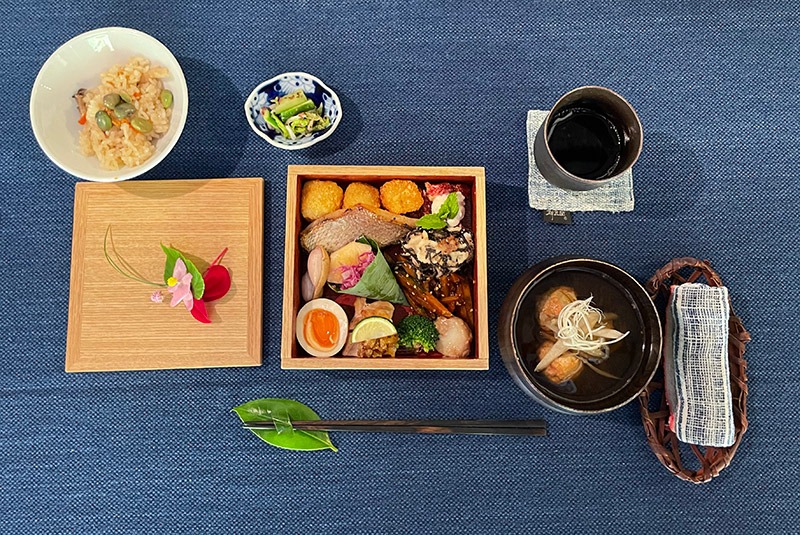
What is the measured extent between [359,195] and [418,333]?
1.24 ft

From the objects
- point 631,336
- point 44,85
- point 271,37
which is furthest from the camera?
point 271,37

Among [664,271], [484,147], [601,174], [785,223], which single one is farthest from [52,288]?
[785,223]

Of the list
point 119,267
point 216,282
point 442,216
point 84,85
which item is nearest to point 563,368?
point 442,216

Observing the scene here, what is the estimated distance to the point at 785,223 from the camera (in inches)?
61.9

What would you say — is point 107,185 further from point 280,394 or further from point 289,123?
point 280,394

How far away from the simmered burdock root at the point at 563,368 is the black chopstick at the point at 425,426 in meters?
0.23

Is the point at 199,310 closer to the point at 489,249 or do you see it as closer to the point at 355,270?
the point at 355,270

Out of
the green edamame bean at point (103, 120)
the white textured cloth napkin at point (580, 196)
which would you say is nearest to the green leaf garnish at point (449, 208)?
the white textured cloth napkin at point (580, 196)

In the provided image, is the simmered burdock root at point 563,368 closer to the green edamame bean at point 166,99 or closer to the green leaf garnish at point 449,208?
the green leaf garnish at point 449,208

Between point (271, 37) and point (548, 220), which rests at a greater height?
point (271, 37)

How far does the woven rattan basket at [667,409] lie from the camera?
1.33 meters

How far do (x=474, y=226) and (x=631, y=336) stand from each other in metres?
0.44

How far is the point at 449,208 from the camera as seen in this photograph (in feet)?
4.41

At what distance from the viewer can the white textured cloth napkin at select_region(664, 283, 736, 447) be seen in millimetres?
1311
